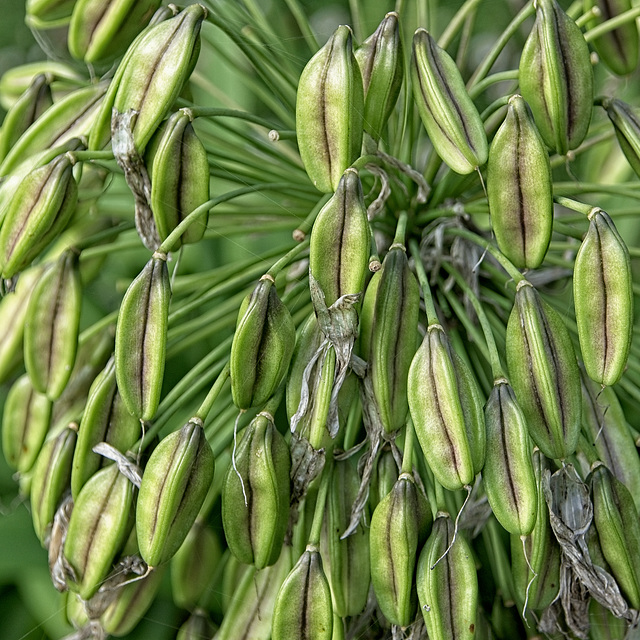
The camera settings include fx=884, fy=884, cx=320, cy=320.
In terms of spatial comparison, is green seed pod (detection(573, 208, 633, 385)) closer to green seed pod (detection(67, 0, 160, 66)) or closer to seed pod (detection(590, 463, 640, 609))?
seed pod (detection(590, 463, 640, 609))

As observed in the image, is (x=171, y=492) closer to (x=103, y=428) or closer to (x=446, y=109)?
(x=103, y=428)

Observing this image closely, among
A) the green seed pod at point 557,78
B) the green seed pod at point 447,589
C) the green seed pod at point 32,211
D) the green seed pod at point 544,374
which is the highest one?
the green seed pod at point 32,211

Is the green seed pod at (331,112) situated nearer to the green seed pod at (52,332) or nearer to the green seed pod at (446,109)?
the green seed pod at (446,109)

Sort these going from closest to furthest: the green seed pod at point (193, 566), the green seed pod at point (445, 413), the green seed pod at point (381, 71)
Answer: the green seed pod at point (445, 413), the green seed pod at point (381, 71), the green seed pod at point (193, 566)

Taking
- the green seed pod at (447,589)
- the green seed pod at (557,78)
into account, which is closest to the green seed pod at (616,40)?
the green seed pod at (557,78)

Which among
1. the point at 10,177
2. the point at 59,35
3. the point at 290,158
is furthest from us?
the point at 59,35

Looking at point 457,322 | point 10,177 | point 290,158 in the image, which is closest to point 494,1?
point 290,158

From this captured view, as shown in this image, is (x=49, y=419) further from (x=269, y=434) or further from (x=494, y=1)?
(x=494, y=1)
